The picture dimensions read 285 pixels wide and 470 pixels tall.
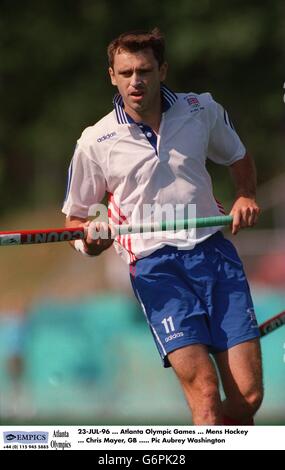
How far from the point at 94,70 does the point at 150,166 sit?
6892 millimetres

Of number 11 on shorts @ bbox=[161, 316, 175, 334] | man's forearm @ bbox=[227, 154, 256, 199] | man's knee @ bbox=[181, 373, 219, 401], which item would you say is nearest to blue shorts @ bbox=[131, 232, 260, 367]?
number 11 on shorts @ bbox=[161, 316, 175, 334]

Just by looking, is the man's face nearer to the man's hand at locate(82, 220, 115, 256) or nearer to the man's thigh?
the man's hand at locate(82, 220, 115, 256)

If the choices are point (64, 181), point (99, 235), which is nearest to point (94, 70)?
point (64, 181)

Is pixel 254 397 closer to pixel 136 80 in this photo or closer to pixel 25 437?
pixel 25 437

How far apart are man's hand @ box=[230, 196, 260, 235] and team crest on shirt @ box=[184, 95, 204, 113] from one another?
0.39 m

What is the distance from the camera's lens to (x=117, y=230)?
415 cm

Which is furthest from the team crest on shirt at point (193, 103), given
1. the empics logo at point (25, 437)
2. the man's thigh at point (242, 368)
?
the empics logo at point (25, 437)

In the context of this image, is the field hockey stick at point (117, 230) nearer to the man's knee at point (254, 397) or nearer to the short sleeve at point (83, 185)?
the short sleeve at point (83, 185)

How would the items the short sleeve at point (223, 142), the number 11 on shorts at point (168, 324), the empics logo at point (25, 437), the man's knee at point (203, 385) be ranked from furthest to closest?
the empics logo at point (25, 437)
the short sleeve at point (223, 142)
the number 11 on shorts at point (168, 324)
the man's knee at point (203, 385)

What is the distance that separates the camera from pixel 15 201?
9828 mm

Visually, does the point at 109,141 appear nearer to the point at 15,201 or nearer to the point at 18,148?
the point at 15,201

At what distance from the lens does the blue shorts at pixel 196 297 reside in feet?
13.6
